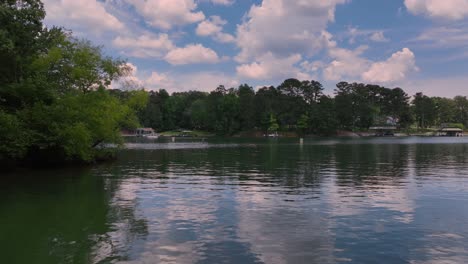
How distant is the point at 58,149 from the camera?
43.0 metres

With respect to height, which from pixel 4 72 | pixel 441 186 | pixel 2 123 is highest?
pixel 4 72

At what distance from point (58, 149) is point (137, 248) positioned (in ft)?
107

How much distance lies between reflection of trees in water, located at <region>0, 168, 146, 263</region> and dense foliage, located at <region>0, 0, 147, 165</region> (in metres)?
6.35

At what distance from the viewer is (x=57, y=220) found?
18719 millimetres

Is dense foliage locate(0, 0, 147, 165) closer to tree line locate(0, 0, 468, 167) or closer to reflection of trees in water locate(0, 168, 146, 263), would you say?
tree line locate(0, 0, 468, 167)

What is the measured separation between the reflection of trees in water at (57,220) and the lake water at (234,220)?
48 mm

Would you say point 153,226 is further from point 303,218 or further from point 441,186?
point 441,186

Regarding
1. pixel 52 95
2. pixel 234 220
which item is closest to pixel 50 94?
pixel 52 95

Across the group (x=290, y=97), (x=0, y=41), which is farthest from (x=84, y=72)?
(x=290, y=97)

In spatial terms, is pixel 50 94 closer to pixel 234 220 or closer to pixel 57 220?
pixel 57 220

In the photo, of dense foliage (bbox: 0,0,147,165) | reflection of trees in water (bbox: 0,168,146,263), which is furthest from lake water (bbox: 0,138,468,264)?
dense foliage (bbox: 0,0,147,165)

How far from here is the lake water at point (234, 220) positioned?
540 inches

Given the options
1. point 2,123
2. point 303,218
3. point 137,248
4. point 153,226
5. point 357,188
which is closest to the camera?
point 137,248

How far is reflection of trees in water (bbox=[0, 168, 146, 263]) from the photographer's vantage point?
45.7ft
